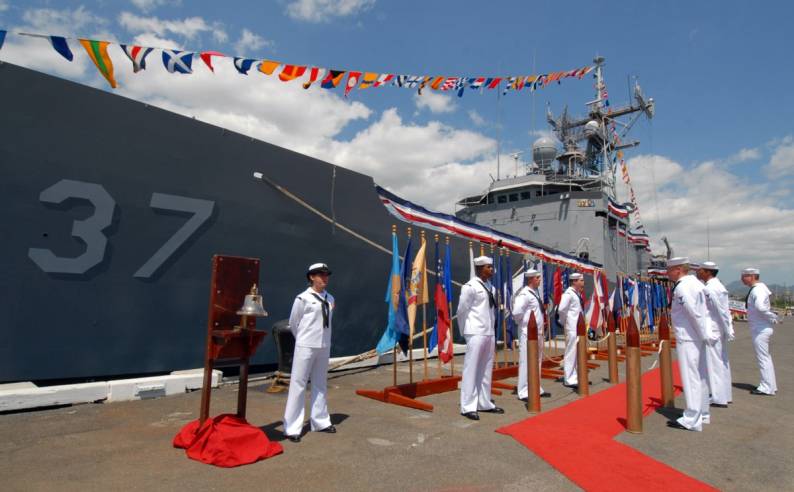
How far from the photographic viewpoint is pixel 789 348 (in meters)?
13.1

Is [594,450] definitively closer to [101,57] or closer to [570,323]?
[570,323]

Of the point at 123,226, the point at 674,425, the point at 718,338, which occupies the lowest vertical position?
the point at 674,425

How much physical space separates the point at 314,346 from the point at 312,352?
0.19 ft

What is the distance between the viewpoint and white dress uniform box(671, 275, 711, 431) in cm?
411

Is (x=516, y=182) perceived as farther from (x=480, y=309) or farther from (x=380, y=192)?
(x=480, y=309)

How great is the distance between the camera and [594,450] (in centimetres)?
341

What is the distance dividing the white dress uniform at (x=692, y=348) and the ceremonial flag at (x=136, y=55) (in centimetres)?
585

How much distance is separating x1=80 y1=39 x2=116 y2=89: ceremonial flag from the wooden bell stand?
2.63 metres

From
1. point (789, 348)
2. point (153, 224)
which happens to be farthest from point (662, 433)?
point (789, 348)

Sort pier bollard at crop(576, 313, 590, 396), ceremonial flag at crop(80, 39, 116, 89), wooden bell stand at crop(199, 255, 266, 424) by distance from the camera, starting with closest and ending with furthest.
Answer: wooden bell stand at crop(199, 255, 266, 424) < ceremonial flag at crop(80, 39, 116, 89) < pier bollard at crop(576, 313, 590, 396)

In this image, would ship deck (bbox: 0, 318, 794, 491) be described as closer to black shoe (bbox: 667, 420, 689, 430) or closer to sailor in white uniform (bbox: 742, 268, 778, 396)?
black shoe (bbox: 667, 420, 689, 430)

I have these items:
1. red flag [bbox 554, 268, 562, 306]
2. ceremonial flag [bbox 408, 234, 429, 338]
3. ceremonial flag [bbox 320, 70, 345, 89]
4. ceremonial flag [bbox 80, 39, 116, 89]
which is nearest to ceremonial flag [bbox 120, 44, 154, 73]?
ceremonial flag [bbox 80, 39, 116, 89]

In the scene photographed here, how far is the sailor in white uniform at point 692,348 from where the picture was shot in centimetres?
411

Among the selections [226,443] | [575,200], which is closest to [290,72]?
[226,443]
